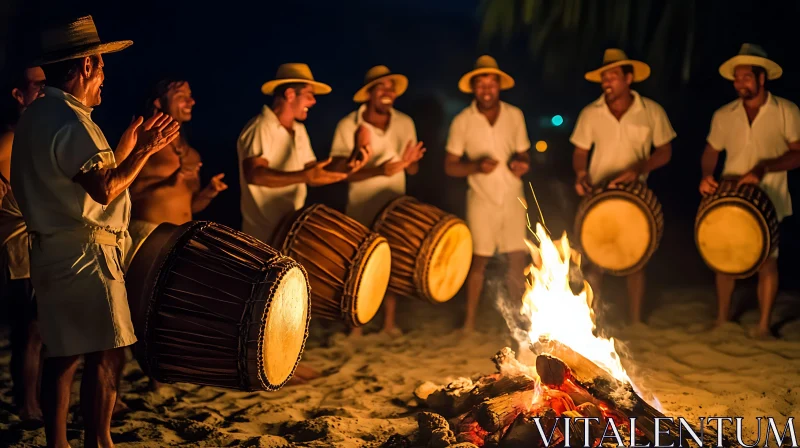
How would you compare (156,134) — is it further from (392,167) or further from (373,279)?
(392,167)

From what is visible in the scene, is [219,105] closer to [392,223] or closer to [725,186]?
[392,223]

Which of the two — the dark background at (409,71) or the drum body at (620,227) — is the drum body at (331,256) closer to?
the drum body at (620,227)

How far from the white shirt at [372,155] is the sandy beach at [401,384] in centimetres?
108

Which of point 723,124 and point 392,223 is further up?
point 723,124

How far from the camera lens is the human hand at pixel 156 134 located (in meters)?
3.54

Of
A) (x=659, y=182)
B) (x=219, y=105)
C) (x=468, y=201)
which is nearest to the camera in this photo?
(x=468, y=201)

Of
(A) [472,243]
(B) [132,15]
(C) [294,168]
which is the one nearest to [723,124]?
(A) [472,243]

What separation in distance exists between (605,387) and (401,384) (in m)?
1.66

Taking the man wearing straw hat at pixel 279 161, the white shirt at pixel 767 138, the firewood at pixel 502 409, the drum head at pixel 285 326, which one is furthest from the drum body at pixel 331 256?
the white shirt at pixel 767 138

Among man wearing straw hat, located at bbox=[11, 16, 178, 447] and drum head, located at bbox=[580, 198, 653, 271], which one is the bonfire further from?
man wearing straw hat, located at bbox=[11, 16, 178, 447]

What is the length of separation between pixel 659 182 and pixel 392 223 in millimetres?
3958

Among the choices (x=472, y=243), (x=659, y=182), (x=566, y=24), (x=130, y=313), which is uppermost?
(x=566, y=24)

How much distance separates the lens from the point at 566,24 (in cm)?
738

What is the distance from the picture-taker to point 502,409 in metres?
4.12
